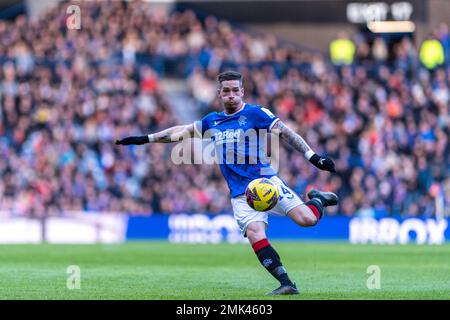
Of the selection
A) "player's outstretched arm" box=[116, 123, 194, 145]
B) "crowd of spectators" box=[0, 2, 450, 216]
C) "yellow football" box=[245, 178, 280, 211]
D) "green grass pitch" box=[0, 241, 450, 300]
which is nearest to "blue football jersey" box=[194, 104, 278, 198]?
"yellow football" box=[245, 178, 280, 211]

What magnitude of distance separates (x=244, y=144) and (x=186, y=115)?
2097cm

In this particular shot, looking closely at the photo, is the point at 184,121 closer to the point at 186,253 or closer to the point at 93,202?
the point at 93,202

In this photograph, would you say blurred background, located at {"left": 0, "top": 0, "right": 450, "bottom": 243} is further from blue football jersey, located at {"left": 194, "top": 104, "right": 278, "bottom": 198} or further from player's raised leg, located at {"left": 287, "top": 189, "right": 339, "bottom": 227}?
player's raised leg, located at {"left": 287, "top": 189, "right": 339, "bottom": 227}

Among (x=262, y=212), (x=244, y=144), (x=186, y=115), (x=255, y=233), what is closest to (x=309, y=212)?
(x=262, y=212)

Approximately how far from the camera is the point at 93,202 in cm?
2950

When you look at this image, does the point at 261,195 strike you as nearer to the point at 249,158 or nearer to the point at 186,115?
the point at 249,158

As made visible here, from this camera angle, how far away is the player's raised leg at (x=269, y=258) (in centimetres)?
1210

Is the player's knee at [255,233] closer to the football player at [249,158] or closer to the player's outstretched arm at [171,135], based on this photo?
the football player at [249,158]

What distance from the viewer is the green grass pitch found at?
40.9 ft

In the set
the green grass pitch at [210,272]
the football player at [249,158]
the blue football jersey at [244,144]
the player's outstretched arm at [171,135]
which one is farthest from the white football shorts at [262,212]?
the player's outstretched arm at [171,135]

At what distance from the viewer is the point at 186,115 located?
33562mm

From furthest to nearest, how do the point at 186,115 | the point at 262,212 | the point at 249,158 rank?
the point at 186,115 < the point at 249,158 < the point at 262,212

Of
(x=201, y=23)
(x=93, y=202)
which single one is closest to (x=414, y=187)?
(x=93, y=202)
